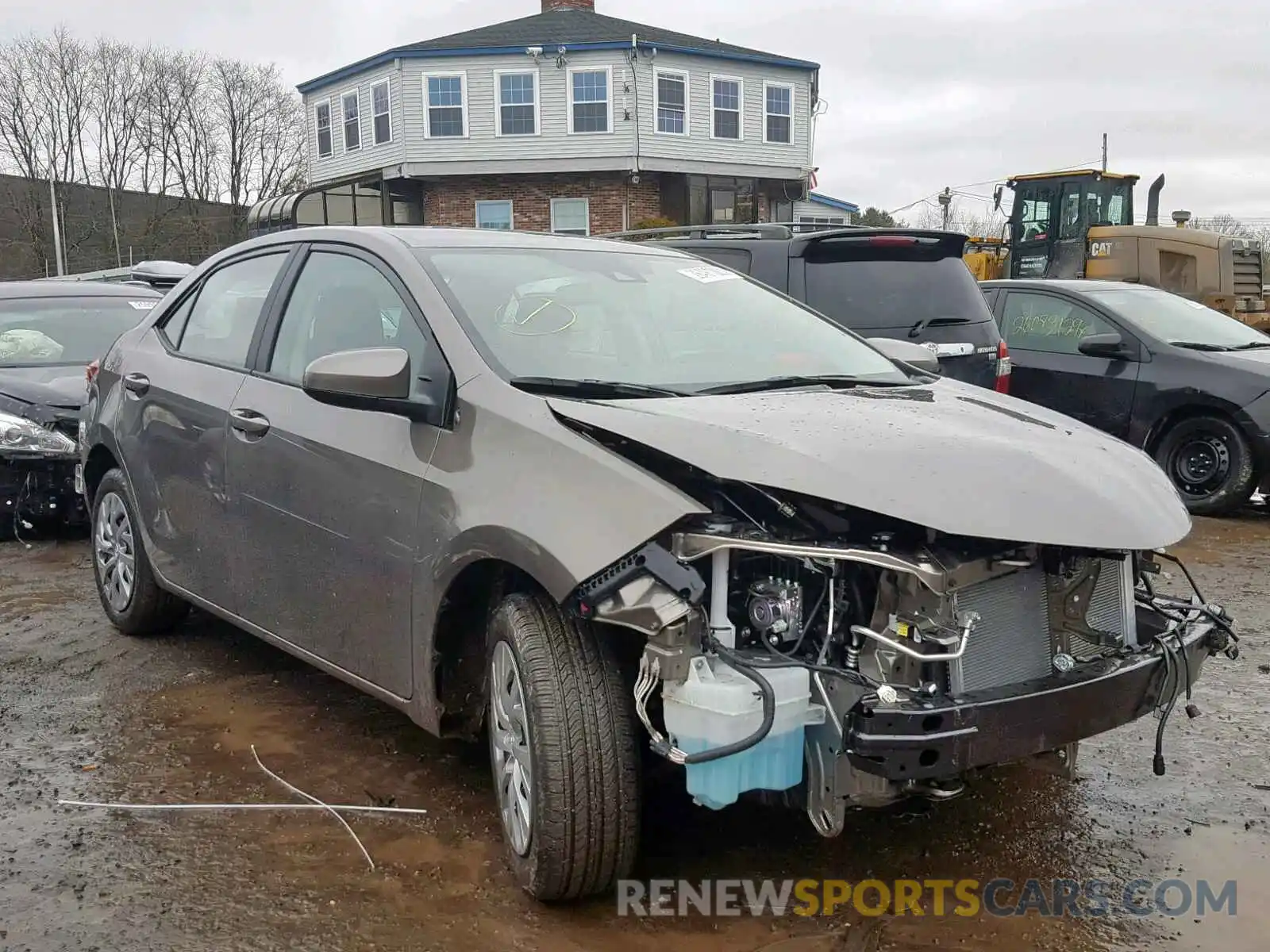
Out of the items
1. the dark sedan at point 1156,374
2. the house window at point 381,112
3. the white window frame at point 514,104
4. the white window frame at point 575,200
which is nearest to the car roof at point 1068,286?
the dark sedan at point 1156,374

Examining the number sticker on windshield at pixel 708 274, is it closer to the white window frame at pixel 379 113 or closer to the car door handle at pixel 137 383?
the car door handle at pixel 137 383

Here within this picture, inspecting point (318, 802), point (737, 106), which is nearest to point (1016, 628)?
point (318, 802)

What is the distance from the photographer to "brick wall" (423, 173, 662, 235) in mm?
28641

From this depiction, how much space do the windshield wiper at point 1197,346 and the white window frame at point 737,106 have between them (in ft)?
71.7

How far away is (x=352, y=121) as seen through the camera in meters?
30.2

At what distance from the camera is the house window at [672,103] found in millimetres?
28156

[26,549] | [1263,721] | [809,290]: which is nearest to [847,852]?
[1263,721]

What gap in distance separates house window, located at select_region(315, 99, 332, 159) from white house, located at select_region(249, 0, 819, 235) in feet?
4.51

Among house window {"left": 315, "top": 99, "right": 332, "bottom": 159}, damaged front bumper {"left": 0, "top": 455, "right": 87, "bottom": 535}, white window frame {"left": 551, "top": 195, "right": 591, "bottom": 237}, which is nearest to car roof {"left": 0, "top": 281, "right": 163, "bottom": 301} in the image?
damaged front bumper {"left": 0, "top": 455, "right": 87, "bottom": 535}

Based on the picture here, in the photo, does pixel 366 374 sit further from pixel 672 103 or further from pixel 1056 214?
pixel 672 103

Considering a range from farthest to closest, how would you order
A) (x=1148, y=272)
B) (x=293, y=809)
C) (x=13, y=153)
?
(x=13, y=153)
(x=1148, y=272)
(x=293, y=809)

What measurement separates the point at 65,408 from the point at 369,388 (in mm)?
4757

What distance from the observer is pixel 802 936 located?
277 cm

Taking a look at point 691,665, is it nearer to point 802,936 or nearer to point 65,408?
point 802,936
